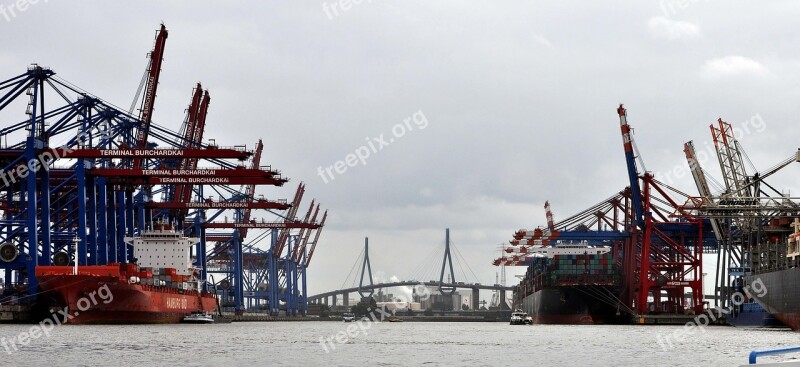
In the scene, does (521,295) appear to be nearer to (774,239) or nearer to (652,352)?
(774,239)

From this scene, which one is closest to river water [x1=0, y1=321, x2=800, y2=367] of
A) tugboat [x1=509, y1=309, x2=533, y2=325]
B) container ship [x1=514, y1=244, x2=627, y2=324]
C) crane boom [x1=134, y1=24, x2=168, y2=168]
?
crane boom [x1=134, y1=24, x2=168, y2=168]

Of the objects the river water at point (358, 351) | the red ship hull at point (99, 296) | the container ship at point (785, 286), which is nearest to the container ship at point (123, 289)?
the red ship hull at point (99, 296)

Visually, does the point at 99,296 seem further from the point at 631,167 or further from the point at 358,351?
the point at 631,167

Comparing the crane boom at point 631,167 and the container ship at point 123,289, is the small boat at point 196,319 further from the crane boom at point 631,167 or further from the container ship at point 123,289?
the crane boom at point 631,167

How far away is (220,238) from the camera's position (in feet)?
537

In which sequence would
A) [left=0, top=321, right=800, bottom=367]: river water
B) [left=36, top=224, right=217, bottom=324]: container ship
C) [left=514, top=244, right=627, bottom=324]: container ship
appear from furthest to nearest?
[left=514, top=244, right=627, bottom=324]: container ship, [left=36, top=224, right=217, bottom=324]: container ship, [left=0, top=321, right=800, bottom=367]: river water

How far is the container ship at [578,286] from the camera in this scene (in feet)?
401

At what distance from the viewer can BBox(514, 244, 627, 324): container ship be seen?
122m

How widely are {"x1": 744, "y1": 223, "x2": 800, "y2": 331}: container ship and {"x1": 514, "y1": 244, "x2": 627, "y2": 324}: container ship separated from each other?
105 feet

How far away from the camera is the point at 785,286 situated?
8006cm

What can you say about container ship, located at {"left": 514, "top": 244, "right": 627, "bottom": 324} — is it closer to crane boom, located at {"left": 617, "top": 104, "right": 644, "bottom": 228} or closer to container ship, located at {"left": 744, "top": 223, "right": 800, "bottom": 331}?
crane boom, located at {"left": 617, "top": 104, "right": 644, "bottom": 228}

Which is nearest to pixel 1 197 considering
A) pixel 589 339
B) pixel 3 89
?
pixel 3 89

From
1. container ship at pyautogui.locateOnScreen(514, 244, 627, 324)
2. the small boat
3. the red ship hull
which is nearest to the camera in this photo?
the red ship hull

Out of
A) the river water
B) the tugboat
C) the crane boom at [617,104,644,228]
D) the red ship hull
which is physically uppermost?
the crane boom at [617,104,644,228]
